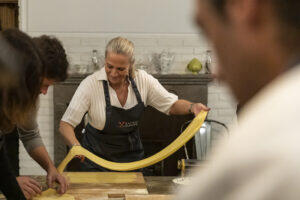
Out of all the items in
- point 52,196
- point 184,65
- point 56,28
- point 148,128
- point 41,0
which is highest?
point 41,0

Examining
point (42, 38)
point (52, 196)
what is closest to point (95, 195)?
point (52, 196)

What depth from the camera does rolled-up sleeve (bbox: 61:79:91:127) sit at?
2.68 m

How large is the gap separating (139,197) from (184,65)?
10.0 feet

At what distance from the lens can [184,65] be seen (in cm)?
477

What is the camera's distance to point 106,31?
473 centimetres

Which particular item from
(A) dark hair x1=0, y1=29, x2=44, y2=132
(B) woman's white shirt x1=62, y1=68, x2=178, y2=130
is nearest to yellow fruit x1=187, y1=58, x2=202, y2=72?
(B) woman's white shirt x1=62, y1=68, x2=178, y2=130

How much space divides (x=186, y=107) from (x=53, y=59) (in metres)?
1.29

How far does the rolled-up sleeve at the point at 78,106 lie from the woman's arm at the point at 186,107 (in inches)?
23.9

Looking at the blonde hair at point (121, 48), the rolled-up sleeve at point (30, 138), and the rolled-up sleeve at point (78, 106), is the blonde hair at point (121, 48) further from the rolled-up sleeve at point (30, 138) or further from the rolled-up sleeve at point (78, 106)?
the rolled-up sleeve at point (30, 138)

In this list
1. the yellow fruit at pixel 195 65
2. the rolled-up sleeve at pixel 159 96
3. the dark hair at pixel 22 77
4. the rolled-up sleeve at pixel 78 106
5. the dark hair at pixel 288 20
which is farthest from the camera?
the yellow fruit at pixel 195 65

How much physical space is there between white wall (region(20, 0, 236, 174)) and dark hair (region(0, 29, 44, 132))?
346 centimetres

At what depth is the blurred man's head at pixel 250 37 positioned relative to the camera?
363 millimetres

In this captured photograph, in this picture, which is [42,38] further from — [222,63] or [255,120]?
[255,120]

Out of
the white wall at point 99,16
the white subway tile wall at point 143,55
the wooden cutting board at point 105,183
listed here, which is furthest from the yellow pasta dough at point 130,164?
the white wall at point 99,16
